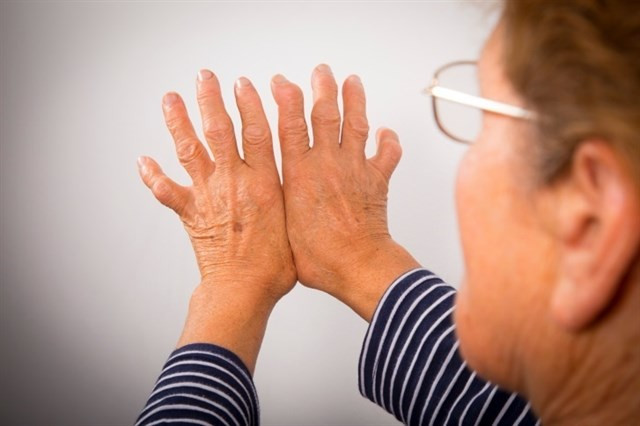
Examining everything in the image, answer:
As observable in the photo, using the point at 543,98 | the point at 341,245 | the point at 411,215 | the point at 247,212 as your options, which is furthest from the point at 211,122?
the point at 543,98

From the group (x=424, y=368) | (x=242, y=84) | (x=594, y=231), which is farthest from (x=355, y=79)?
(x=594, y=231)

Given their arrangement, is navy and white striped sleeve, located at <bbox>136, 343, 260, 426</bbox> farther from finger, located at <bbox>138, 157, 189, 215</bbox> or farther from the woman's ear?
the woman's ear

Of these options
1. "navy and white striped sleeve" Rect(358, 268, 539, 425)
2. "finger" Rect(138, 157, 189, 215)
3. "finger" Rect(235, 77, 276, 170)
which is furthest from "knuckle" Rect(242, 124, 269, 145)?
"navy and white striped sleeve" Rect(358, 268, 539, 425)

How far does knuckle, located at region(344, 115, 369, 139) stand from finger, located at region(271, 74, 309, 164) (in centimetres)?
6

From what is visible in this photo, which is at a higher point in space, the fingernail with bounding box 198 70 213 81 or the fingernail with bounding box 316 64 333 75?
the fingernail with bounding box 316 64 333 75

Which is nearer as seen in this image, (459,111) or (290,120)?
(459,111)

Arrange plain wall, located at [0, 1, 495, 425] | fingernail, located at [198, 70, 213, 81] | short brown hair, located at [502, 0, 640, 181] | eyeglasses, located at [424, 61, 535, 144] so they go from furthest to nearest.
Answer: plain wall, located at [0, 1, 495, 425] < fingernail, located at [198, 70, 213, 81] < eyeglasses, located at [424, 61, 535, 144] < short brown hair, located at [502, 0, 640, 181]

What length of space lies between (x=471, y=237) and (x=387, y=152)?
0.38 metres

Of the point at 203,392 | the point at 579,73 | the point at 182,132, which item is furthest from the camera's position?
the point at 182,132

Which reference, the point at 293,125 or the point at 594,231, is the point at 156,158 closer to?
the point at 293,125

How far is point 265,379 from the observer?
981mm

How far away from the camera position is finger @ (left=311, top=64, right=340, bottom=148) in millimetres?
838

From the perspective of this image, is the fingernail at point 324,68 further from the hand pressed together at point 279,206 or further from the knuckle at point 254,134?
the knuckle at point 254,134

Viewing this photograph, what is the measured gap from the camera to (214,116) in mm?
805
